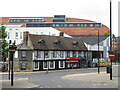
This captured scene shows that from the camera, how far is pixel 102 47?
80625 millimetres

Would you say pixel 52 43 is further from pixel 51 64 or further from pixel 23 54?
pixel 23 54

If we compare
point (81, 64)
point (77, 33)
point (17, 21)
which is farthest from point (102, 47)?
point (17, 21)

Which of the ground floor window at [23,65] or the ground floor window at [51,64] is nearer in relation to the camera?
the ground floor window at [23,65]

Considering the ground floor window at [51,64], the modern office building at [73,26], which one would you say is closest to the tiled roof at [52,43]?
the ground floor window at [51,64]

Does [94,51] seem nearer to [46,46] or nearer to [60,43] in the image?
[60,43]

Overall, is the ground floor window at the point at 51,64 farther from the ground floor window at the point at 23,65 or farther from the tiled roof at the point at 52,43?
the ground floor window at the point at 23,65

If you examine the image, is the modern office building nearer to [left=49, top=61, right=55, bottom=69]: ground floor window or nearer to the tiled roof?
the tiled roof

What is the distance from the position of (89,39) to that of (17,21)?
98.2m

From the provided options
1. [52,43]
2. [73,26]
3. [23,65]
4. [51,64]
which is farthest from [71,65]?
[73,26]

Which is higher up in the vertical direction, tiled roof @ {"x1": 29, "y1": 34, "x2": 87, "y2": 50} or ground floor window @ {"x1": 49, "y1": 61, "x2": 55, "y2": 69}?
tiled roof @ {"x1": 29, "y1": 34, "x2": 87, "y2": 50}

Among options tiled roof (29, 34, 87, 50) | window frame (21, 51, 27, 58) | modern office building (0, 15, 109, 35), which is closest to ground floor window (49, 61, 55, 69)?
tiled roof (29, 34, 87, 50)

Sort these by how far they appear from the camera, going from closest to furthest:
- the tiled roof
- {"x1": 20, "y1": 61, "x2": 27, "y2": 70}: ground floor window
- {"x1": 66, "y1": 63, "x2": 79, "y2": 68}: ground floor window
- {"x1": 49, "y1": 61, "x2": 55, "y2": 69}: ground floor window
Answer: {"x1": 20, "y1": 61, "x2": 27, "y2": 70}: ground floor window < the tiled roof < {"x1": 49, "y1": 61, "x2": 55, "y2": 69}: ground floor window < {"x1": 66, "y1": 63, "x2": 79, "y2": 68}: ground floor window

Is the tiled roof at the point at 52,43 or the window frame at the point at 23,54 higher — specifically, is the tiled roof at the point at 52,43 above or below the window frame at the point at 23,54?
above

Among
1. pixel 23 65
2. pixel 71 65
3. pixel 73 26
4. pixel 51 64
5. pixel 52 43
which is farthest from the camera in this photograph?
pixel 73 26
